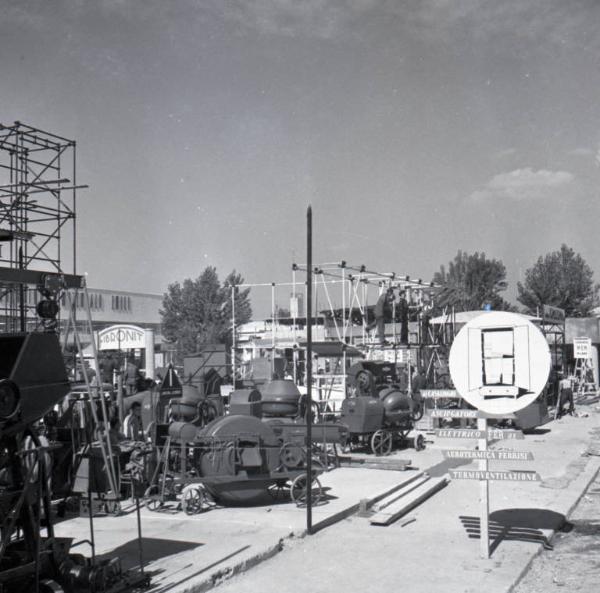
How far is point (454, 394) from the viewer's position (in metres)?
9.21

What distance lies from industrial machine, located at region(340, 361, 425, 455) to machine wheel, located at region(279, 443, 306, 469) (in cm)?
564

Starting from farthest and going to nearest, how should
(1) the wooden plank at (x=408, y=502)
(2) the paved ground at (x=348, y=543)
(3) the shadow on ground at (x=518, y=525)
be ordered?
(1) the wooden plank at (x=408, y=502) < (3) the shadow on ground at (x=518, y=525) < (2) the paved ground at (x=348, y=543)

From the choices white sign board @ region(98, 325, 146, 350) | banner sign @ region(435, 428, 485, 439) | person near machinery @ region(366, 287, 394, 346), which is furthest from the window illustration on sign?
white sign board @ region(98, 325, 146, 350)

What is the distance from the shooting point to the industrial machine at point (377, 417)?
17.1m

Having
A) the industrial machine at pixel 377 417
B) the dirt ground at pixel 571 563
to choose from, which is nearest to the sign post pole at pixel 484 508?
the dirt ground at pixel 571 563

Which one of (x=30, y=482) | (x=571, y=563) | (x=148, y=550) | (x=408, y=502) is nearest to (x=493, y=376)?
(x=571, y=563)

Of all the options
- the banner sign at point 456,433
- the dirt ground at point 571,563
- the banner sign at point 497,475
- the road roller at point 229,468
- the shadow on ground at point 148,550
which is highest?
the banner sign at point 456,433

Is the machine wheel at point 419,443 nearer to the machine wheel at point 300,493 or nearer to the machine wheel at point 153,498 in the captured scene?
the machine wheel at point 300,493

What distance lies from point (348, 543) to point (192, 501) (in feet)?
8.46

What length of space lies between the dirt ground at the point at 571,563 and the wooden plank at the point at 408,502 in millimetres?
2172

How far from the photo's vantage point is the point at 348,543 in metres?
9.20

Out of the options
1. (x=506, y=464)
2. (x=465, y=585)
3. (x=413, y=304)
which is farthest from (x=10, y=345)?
(x=413, y=304)

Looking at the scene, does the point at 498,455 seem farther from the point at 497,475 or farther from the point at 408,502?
the point at 408,502

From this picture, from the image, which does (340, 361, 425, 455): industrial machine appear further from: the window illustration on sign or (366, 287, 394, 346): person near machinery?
the window illustration on sign
